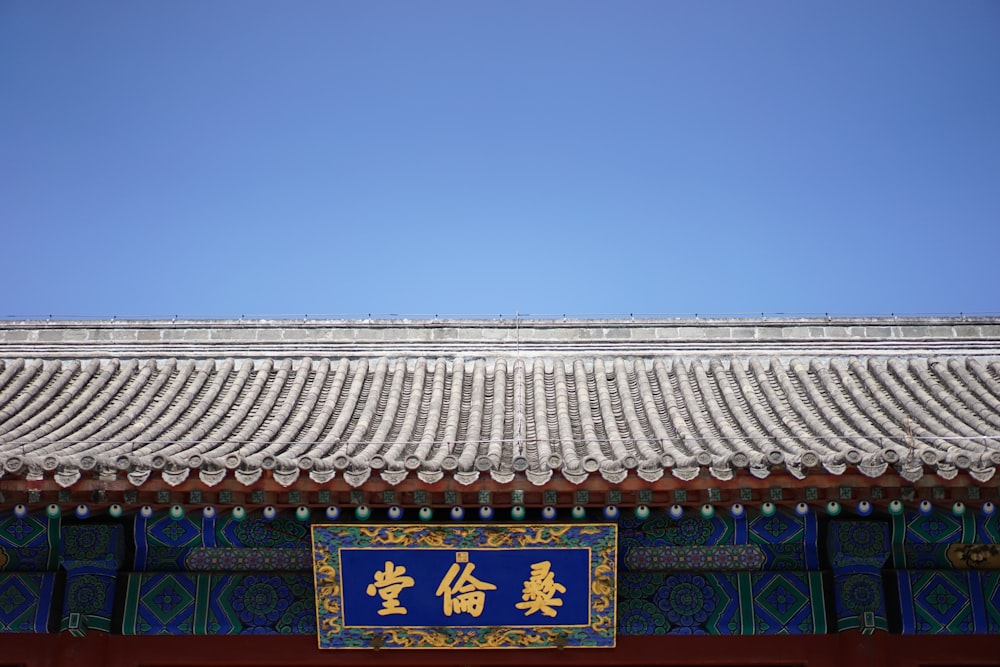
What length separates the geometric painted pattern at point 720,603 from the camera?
6.80 m

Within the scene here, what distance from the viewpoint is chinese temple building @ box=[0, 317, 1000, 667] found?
18.8ft

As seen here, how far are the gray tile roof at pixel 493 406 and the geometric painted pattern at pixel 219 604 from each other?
3.34 feet

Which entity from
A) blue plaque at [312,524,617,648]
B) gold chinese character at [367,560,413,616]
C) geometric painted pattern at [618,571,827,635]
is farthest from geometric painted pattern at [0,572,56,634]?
geometric painted pattern at [618,571,827,635]

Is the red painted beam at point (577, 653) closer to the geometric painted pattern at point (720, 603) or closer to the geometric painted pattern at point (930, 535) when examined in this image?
the geometric painted pattern at point (720, 603)

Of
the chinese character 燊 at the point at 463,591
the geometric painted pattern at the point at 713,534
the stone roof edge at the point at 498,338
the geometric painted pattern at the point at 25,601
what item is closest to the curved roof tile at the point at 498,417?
the stone roof edge at the point at 498,338

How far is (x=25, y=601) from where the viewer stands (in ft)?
22.5

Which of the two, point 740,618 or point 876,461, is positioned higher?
point 876,461

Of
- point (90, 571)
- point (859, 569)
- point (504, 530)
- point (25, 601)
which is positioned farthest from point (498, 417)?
point (25, 601)

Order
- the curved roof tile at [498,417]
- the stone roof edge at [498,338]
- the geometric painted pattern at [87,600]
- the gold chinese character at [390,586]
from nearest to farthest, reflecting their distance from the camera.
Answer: the curved roof tile at [498,417] < the gold chinese character at [390,586] < the geometric painted pattern at [87,600] < the stone roof edge at [498,338]

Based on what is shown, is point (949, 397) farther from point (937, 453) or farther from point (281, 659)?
point (281, 659)

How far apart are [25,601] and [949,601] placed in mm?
6698

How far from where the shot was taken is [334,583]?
260 inches

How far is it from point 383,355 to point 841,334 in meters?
4.62

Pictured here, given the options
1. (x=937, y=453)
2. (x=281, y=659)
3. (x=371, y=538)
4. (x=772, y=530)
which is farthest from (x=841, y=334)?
(x=281, y=659)
